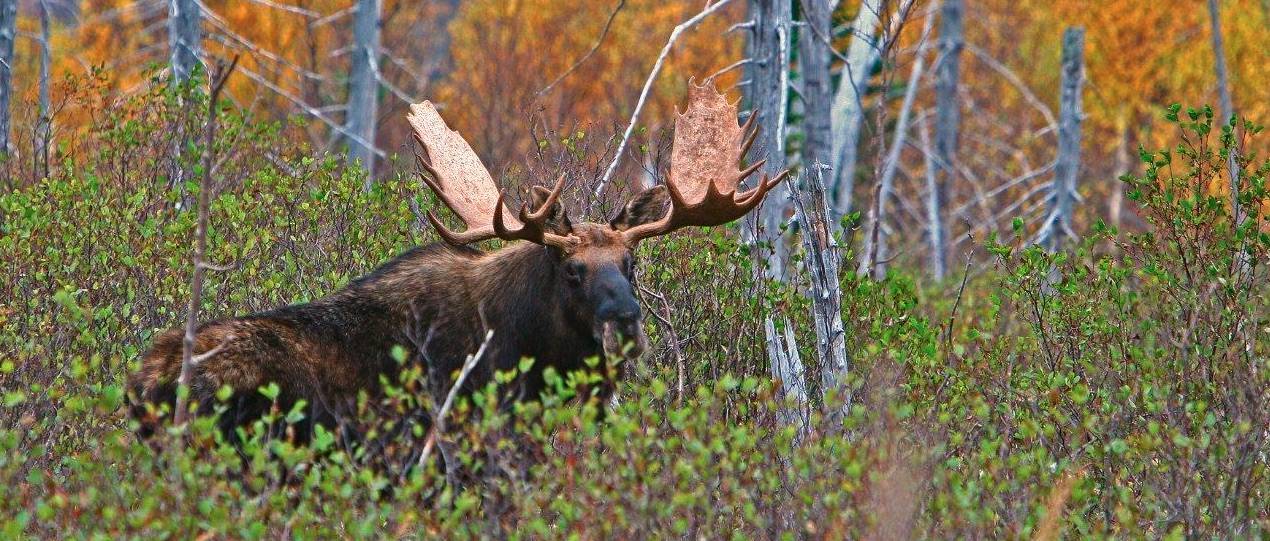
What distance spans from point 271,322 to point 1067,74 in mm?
9977

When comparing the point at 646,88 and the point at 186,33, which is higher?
the point at 186,33

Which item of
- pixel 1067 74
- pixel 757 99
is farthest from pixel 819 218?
pixel 1067 74

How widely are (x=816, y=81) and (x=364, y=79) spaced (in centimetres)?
861

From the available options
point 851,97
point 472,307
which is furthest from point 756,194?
point 851,97

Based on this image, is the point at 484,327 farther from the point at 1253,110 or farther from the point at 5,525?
the point at 1253,110

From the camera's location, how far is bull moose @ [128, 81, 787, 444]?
6.44m

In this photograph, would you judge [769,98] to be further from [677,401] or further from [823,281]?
[677,401]

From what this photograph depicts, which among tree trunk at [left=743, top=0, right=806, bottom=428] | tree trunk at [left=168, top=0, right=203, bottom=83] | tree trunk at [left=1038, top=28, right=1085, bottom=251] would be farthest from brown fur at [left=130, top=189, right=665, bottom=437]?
tree trunk at [left=1038, top=28, right=1085, bottom=251]

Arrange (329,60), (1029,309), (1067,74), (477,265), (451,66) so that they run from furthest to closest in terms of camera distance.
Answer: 1. (451,66)
2. (329,60)
3. (1067,74)
4. (1029,309)
5. (477,265)

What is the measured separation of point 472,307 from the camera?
23.8 ft

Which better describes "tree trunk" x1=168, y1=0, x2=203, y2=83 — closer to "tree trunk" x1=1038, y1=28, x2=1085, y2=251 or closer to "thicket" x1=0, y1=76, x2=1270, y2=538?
"thicket" x1=0, y1=76, x2=1270, y2=538

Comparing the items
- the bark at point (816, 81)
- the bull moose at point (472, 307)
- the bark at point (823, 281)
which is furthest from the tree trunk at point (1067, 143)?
the bull moose at point (472, 307)

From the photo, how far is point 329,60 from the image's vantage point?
29.1m

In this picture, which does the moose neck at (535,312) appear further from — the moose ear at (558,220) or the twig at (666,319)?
the twig at (666,319)
